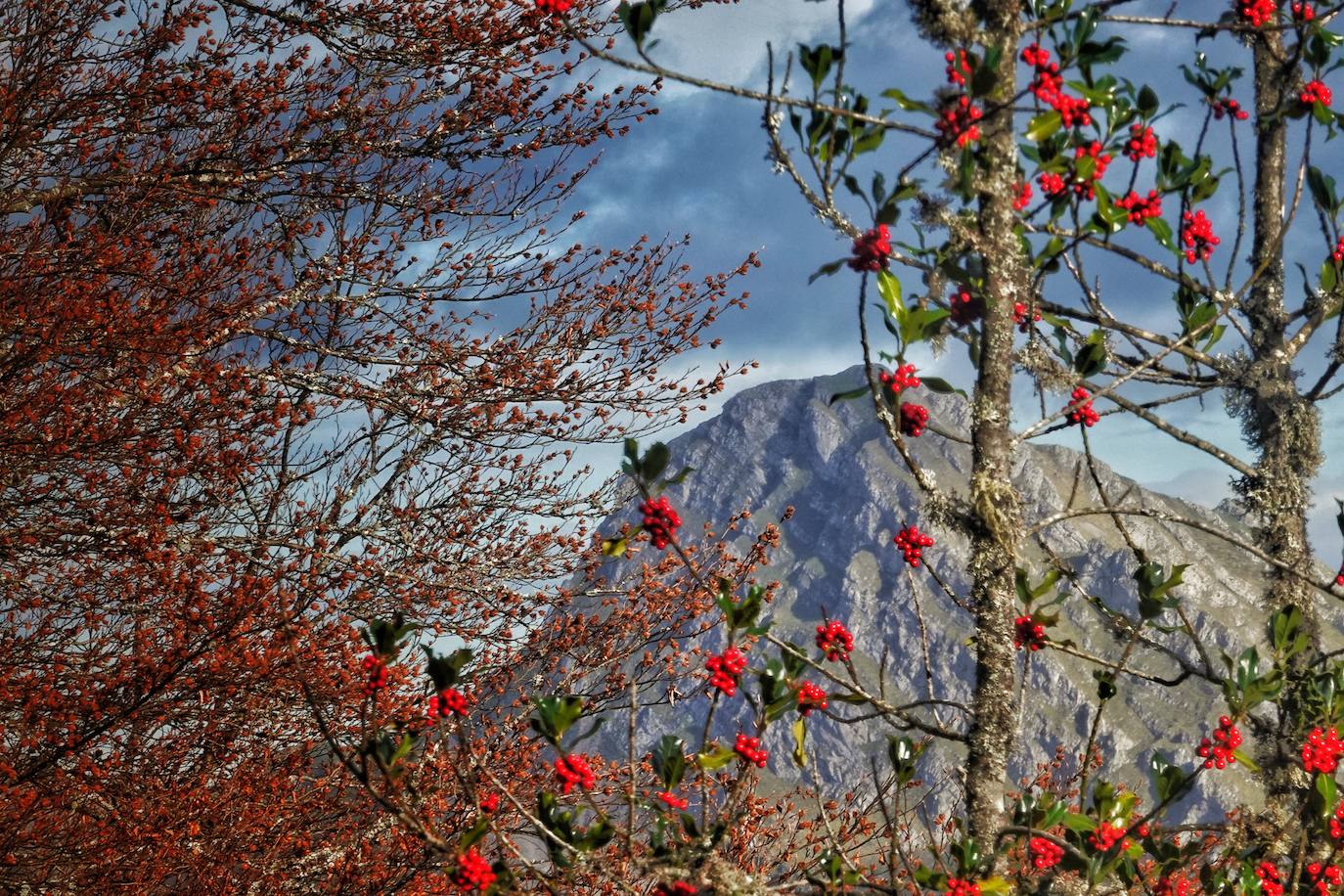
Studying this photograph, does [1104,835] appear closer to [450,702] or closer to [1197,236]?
[450,702]

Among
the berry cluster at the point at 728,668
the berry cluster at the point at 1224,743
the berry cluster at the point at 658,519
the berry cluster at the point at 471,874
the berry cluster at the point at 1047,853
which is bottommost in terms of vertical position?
the berry cluster at the point at 1047,853

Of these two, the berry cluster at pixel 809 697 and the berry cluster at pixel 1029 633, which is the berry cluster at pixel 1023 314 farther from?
the berry cluster at pixel 809 697

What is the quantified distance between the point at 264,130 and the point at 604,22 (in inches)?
111

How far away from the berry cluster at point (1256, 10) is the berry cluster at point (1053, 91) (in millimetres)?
2085

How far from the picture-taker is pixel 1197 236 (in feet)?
15.2

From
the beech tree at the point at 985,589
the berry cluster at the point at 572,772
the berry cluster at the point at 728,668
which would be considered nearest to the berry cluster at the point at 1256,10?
the beech tree at the point at 985,589

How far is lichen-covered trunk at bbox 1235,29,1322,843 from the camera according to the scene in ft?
15.5

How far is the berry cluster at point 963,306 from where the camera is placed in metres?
3.19

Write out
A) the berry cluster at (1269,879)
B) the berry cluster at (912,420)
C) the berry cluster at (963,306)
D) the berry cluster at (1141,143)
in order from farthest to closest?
1. the berry cluster at (1141,143)
2. the berry cluster at (1269,879)
3. the berry cluster at (963,306)
4. the berry cluster at (912,420)

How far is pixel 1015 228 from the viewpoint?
10.7ft

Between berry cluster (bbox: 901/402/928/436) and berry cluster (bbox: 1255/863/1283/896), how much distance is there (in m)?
2.24

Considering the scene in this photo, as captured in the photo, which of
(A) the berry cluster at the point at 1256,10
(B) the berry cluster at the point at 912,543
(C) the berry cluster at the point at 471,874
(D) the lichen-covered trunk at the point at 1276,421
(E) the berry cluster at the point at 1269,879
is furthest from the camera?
(D) the lichen-covered trunk at the point at 1276,421

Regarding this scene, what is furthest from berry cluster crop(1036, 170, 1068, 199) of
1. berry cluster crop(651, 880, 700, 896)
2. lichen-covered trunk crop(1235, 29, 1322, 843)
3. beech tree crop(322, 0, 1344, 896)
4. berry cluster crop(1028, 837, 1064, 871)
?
berry cluster crop(651, 880, 700, 896)

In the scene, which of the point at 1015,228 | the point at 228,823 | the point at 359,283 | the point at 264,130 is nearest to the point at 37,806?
the point at 228,823
